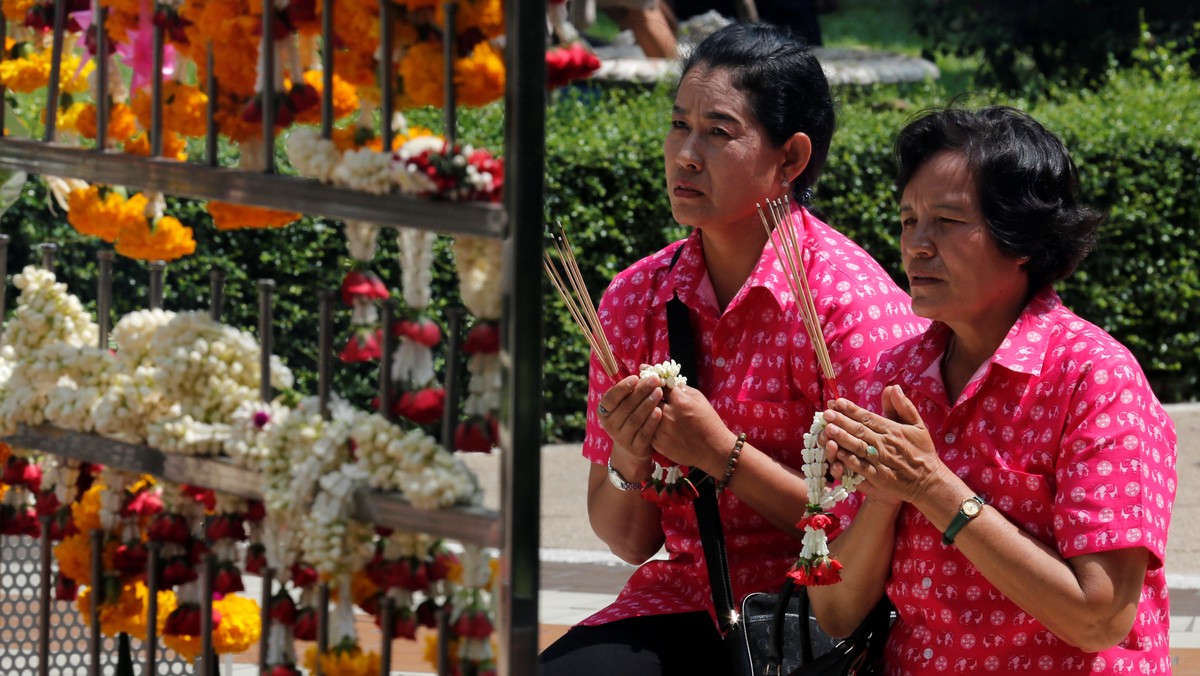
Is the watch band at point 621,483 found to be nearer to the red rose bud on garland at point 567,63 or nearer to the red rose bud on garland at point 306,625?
the red rose bud on garland at point 306,625

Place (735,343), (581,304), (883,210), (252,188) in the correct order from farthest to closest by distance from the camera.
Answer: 1. (883,210)
2. (735,343)
3. (581,304)
4. (252,188)

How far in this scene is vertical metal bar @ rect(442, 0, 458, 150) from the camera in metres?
1.59

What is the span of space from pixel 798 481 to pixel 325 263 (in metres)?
3.75

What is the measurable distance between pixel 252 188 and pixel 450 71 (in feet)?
0.98

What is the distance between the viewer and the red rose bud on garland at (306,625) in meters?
1.80

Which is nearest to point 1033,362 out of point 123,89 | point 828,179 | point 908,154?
point 908,154

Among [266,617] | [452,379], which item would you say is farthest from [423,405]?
[266,617]

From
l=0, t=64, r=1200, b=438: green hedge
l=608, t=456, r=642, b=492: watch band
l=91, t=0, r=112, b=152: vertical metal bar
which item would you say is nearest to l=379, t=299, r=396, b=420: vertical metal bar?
l=91, t=0, r=112, b=152: vertical metal bar

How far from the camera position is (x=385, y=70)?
1651 mm

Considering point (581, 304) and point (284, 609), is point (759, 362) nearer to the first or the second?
point (581, 304)

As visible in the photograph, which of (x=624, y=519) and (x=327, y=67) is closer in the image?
(x=327, y=67)

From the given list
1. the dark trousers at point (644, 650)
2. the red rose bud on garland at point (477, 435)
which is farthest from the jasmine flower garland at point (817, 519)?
the red rose bud on garland at point (477, 435)

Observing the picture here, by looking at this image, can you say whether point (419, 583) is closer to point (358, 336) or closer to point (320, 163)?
point (358, 336)

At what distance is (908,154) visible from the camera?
2229mm
